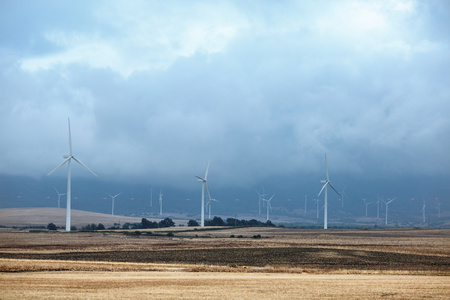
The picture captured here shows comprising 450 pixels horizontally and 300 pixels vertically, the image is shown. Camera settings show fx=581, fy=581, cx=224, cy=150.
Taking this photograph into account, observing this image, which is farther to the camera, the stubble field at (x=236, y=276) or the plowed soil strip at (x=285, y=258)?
the plowed soil strip at (x=285, y=258)

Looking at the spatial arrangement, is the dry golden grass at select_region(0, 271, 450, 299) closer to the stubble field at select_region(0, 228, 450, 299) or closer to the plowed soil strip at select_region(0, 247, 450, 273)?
the stubble field at select_region(0, 228, 450, 299)

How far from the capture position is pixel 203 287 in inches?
1576

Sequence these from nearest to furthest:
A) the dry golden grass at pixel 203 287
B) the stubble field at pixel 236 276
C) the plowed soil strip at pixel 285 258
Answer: the dry golden grass at pixel 203 287
the stubble field at pixel 236 276
the plowed soil strip at pixel 285 258

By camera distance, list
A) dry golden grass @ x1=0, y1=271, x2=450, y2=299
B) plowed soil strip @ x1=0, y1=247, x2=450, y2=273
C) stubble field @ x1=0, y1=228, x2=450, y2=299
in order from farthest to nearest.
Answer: plowed soil strip @ x1=0, y1=247, x2=450, y2=273
stubble field @ x1=0, y1=228, x2=450, y2=299
dry golden grass @ x1=0, y1=271, x2=450, y2=299

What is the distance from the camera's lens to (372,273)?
5469 centimetres

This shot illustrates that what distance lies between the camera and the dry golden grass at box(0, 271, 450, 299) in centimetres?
3559

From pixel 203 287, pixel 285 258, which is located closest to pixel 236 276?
pixel 203 287

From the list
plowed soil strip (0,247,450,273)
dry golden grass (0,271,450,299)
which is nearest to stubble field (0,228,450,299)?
dry golden grass (0,271,450,299)

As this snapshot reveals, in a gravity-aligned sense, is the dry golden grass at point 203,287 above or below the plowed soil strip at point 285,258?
above

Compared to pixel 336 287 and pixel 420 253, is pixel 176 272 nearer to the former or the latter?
pixel 336 287

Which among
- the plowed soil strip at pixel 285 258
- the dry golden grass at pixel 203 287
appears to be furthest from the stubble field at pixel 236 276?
the plowed soil strip at pixel 285 258

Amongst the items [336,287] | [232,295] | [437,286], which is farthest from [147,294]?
[437,286]

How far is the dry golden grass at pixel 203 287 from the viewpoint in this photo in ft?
117

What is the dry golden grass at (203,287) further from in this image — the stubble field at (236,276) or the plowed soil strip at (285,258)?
the plowed soil strip at (285,258)
